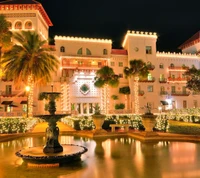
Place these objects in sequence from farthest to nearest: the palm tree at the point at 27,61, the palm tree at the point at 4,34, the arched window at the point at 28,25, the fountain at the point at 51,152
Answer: the arched window at the point at 28,25, the palm tree at the point at 27,61, the palm tree at the point at 4,34, the fountain at the point at 51,152

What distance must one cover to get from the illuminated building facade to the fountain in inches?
1099

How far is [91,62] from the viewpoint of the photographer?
44844mm

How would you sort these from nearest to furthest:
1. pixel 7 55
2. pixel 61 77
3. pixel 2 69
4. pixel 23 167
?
pixel 23 167 < pixel 7 55 < pixel 2 69 < pixel 61 77

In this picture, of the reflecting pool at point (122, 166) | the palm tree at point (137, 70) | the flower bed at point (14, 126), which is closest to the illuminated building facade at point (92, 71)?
the palm tree at point (137, 70)

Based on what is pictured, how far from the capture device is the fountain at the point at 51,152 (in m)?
9.20

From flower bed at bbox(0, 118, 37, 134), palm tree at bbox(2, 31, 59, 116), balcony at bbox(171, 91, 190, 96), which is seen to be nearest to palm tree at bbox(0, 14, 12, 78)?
palm tree at bbox(2, 31, 59, 116)

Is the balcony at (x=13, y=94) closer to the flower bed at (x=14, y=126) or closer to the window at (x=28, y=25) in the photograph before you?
the window at (x=28, y=25)

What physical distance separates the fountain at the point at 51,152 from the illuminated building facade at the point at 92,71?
91.6 ft

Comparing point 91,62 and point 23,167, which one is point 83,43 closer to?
point 91,62

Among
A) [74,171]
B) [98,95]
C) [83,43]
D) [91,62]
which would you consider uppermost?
[83,43]

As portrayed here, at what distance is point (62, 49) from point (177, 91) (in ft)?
79.8

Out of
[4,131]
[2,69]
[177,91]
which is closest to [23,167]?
[4,131]

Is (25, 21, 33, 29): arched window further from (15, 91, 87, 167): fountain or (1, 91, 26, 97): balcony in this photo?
(15, 91, 87, 167): fountain

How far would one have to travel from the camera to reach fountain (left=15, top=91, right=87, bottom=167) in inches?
362
